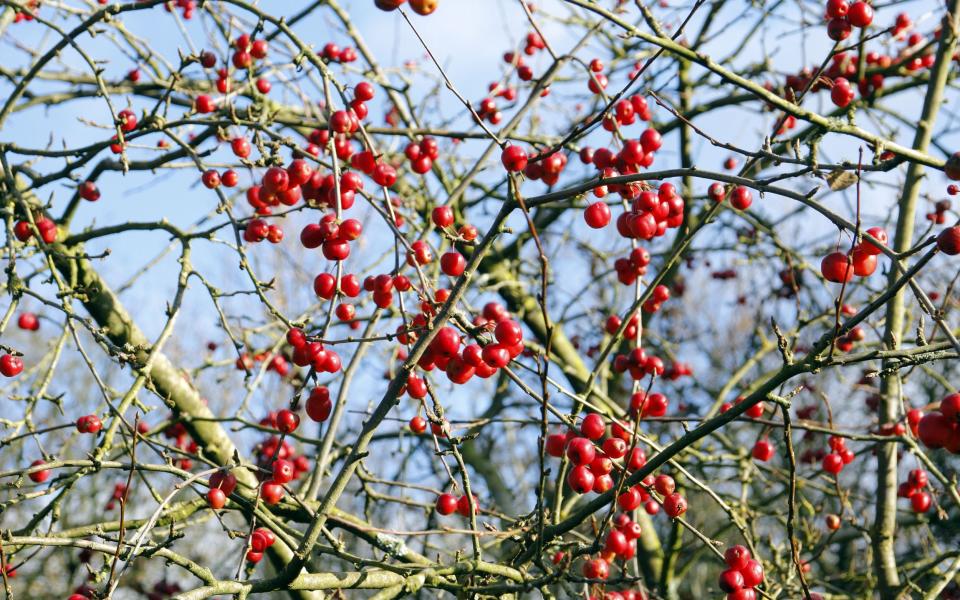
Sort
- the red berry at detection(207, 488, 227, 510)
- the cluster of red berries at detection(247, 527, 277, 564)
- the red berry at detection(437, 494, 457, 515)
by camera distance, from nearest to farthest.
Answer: the red berry at detection(207, 488, 227, 510)
the cluster of red berries at detection(247, 527, 277, 564)
the red berry at detection(437, 494, 457, 515)

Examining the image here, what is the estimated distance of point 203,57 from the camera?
12.5ft

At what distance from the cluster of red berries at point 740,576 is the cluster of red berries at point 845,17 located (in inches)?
63.1

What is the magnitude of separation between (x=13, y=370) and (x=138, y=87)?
208 centimetres

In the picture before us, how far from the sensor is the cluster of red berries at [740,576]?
7.54 feet

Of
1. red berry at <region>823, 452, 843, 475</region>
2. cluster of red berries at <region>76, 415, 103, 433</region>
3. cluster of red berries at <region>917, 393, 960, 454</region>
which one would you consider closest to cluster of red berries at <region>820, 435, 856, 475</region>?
red berry at <region>823, 452, 843, 475</region>

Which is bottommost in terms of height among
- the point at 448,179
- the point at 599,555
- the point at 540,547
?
the point at 540,547

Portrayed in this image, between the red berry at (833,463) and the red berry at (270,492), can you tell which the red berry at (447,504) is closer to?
the red berry at (270,492)

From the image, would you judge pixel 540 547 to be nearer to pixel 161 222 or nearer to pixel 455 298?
A: pixel 455 298

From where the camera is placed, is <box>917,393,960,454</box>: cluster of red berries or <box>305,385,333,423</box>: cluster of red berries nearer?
<box>917,393,960,454</box>: cluster of red berries

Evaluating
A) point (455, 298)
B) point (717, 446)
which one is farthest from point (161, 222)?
point (717, 446)

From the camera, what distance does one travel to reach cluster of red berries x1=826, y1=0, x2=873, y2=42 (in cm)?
261

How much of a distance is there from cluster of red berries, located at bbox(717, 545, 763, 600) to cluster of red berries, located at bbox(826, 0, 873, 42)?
160 centimetres

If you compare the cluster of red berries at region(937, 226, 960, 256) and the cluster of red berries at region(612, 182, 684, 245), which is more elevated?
the cluster of red berries at region(612, 182, 684, 245)

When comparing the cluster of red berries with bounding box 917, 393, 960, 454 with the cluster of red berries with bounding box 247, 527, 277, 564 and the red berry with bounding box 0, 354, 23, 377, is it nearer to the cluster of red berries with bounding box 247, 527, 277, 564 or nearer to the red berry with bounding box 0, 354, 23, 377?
the cluster of red berries with bounding box 247, 527, 277, 564
